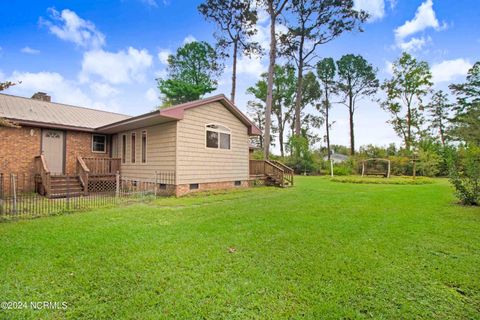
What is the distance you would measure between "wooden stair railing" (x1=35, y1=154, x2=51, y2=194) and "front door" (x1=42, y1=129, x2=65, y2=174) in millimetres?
561

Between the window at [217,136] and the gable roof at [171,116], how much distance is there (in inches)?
42.1

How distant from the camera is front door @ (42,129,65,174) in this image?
1116 cm

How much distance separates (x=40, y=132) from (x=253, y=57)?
16.0 m

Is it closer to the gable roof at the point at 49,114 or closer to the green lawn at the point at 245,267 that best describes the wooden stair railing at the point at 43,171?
the gable roof at the point at 49,114

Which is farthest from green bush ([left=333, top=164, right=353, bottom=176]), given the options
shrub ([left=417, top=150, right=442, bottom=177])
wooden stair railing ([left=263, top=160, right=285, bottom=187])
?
wooden stair railing ([left=263, top=160, right=285, bottom=187])

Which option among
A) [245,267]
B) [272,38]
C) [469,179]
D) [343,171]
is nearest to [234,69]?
[272,38]

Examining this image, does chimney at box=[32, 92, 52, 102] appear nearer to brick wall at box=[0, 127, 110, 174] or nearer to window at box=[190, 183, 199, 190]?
brick wall at box=[0, 127, 110, 174]

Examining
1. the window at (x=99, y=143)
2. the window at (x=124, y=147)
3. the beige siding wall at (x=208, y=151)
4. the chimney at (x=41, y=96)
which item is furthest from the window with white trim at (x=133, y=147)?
the chimney at (x=41, y=96)

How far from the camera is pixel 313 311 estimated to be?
231 centimetres

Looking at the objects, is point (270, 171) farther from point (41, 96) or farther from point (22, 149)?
point (41, 96)

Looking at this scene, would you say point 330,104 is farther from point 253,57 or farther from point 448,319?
point 448,319

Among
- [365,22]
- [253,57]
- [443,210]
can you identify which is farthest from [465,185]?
[253,57]

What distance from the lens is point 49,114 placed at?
12094 mm

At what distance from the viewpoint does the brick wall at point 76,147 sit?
464 inches
